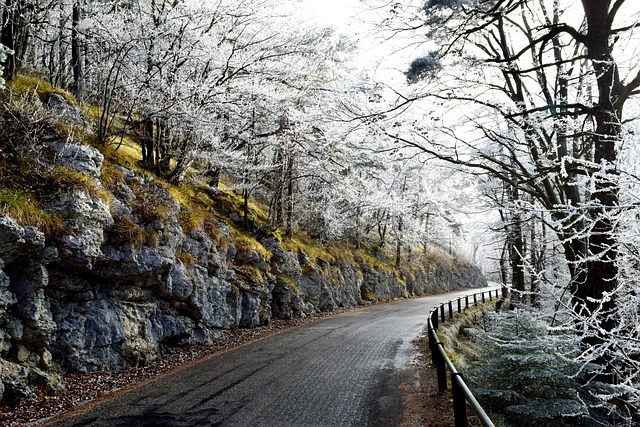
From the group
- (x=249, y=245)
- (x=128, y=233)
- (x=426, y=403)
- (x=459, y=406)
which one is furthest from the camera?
(x=249, y=245)

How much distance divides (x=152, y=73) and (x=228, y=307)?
8.25 m

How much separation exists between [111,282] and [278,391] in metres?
4.84

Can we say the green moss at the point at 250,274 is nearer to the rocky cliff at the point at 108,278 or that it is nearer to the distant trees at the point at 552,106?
the rocky cliff at the point at 108,278

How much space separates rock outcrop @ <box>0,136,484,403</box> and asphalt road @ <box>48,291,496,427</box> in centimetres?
144

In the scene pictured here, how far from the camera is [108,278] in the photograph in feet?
30.5

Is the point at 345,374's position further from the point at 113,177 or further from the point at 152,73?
the point at 152,73

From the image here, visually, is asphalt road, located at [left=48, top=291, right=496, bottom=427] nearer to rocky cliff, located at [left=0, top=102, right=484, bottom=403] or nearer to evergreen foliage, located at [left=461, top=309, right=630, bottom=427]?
rocky cliff, located at [left=0, top=102, right=484, bottom=403]

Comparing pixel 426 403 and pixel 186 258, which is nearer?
pixel 426 403

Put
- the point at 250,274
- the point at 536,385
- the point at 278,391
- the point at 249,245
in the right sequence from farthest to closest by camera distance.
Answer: the point at 249,245 < the point at 250,274 < the point at 278,391 < the point at 536,385

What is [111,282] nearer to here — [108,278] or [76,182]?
[108,278]

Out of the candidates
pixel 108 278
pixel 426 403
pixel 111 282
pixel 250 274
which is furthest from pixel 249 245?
pixel 426 403

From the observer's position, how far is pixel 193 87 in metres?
13.0

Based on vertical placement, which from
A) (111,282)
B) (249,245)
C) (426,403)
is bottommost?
(426,403)

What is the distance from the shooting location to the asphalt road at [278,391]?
6.16 m
